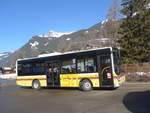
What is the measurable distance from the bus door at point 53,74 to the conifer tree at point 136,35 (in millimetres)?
8517

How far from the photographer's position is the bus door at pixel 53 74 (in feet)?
59.4

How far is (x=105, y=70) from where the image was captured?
15.4m

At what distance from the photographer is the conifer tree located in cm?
2388

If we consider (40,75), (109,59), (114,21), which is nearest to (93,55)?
(109,59)

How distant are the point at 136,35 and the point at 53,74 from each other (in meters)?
11.0

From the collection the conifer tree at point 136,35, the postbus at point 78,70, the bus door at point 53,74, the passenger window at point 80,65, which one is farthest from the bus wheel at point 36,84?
the conifer tree at point 136,35

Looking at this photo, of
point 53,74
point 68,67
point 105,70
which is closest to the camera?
point 105,70

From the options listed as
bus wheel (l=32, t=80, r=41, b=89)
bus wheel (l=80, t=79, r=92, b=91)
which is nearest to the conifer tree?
bus wheel (l=80, t=79, r=92, b=91)

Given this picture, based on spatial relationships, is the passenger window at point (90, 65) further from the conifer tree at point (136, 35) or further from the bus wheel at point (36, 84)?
the conifer tree at point (136, 35)

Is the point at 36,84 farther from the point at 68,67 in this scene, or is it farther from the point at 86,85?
the point at 86,85

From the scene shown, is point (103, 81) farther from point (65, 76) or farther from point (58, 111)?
point (58, 111)

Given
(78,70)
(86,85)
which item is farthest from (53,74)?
Answer: (86,85)

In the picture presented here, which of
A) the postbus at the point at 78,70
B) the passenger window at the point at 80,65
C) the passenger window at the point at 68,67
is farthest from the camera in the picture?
the passenger window at the point at 68,67

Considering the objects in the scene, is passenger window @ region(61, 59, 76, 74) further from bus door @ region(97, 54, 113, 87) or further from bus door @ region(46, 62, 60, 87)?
bus door @ region(97, 54, 113, 87)
